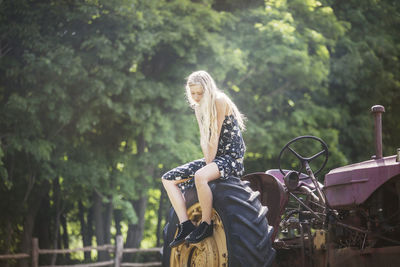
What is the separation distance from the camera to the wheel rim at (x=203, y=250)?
4.43 m

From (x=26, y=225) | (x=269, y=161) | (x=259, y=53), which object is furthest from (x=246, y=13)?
(x=26, y=225)

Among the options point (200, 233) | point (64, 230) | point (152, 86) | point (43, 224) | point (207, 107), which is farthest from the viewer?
point (64, 230)

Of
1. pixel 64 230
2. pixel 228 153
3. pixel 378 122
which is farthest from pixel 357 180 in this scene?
pixel 64 230

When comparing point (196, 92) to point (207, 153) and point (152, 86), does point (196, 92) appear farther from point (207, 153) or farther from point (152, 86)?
point (152, 86)

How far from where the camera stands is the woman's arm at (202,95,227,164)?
4.75m

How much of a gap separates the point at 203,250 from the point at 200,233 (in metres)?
0.18

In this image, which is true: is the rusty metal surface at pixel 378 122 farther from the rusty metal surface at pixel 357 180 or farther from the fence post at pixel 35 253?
the fence post at pixel 35 253

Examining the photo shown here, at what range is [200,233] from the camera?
175 inches

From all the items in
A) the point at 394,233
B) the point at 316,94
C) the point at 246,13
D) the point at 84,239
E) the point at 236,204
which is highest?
the point at 246,13

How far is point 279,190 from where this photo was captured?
17.6 ft

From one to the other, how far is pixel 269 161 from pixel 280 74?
2.44 m

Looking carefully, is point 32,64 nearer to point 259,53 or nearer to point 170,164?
point 170,164

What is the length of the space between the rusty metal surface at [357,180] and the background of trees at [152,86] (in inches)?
354

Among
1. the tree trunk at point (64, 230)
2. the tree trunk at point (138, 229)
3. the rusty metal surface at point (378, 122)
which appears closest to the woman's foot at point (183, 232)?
the rusty metal surface at point (378, 122)
